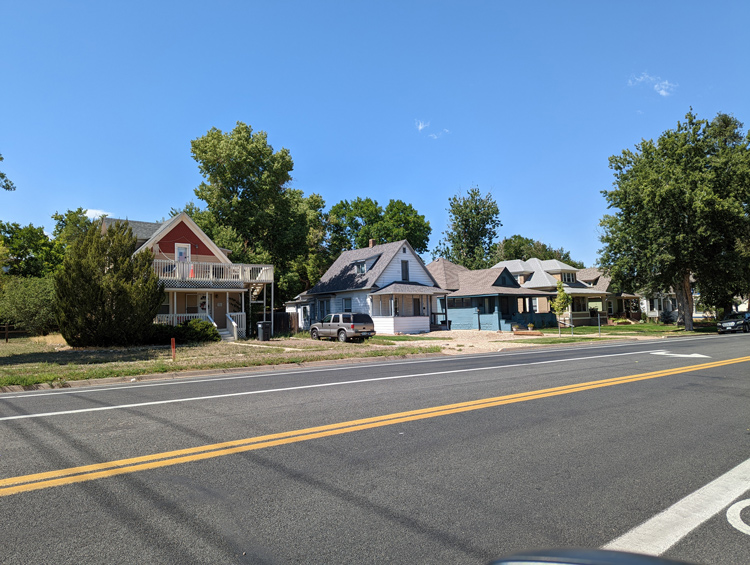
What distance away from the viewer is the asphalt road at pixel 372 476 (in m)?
3.32

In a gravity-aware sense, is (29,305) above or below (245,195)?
below

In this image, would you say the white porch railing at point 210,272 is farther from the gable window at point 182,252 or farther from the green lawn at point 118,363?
the green lawn at point 118,363

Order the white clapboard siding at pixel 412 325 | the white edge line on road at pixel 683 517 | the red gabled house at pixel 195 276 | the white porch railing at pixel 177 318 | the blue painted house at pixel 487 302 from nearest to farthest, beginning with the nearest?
1. the white edge line on road at pixel 683 517
2. the white porch railing at pixel 177 318
3. the red gabled house at pixel 195 276
4. the white clapboard siding at pixel 412 325
5. the blue painted house at pixel 487 302

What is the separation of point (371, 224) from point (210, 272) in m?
36.6

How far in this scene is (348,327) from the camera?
86.6ft

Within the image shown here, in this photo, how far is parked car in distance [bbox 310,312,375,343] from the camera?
26.3 m

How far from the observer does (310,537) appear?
341 centimetres

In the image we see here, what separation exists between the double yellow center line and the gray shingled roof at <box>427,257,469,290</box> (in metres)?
33.2

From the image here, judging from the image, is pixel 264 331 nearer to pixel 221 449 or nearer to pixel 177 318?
pixel 177 318

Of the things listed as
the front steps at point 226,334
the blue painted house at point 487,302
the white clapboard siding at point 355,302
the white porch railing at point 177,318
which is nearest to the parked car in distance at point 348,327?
the front steps at point 226,334

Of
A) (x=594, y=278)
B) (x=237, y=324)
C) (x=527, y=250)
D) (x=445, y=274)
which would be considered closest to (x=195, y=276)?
(x=237, y=324)

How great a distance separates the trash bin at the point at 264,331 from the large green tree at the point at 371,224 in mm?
34113

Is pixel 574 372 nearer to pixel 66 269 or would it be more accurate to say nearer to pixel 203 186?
pixel 66 269

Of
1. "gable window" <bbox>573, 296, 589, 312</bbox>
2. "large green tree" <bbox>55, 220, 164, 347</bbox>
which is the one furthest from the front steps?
"gable window" <bbox>573, 296, 589, 312</bbox>
